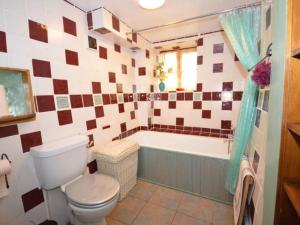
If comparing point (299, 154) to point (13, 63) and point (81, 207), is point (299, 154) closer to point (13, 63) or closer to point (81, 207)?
point (81, 207)

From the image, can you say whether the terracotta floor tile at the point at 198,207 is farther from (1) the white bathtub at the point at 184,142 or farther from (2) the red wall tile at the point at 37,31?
(2) the red wall tile at the point at 37,31

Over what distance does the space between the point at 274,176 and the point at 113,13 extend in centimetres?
191

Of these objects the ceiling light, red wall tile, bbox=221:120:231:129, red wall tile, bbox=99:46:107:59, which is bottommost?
red wall tile, bbox=221:120:231:129

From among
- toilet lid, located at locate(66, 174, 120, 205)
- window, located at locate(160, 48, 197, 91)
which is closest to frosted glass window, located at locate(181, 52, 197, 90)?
window, located at locate(160, 48, 197, 91)

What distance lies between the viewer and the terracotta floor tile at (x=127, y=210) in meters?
1.46

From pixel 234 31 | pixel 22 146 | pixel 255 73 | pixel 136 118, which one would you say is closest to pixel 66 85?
pixel 22 146

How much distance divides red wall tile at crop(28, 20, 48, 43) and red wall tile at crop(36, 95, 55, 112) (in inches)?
17.8

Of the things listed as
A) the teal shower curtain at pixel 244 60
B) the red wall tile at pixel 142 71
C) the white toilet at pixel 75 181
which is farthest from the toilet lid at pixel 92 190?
the red wall tile at pixel 142 71

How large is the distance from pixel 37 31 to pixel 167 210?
1.96 meters

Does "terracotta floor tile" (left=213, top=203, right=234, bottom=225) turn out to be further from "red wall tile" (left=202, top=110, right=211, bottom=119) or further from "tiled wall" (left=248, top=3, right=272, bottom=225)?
"red wall tile" (left=202, top=110, right=211, bottom=119)

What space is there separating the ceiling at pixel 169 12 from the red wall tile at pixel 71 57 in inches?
18.4

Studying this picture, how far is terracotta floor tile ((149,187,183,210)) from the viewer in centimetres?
163

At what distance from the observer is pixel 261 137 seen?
3.69 ft

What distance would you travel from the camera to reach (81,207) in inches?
43.0
